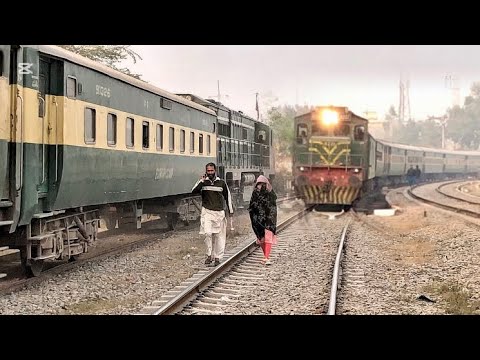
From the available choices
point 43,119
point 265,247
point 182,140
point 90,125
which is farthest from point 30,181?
point 182,140

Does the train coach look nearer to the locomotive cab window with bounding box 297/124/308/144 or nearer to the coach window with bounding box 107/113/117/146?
the locomotive cab window with bounding box 297/124/308/144

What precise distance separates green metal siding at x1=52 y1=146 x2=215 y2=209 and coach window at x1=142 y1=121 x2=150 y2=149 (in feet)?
0.67

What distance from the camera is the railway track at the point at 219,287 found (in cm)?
803

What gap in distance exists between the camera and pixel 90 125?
1031cm

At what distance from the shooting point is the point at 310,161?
2141cm

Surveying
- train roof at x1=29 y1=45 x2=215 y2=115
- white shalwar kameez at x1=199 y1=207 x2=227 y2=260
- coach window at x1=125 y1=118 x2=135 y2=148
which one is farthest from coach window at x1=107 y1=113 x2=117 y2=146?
white shalwar kameez at x1=199 y1=207 x2=227 y2=260

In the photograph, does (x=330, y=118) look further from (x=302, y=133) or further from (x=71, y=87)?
(x=71, y=87)

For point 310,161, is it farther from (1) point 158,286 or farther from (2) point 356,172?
(1) point 158,286

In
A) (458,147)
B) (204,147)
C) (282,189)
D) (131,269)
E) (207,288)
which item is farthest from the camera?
(458,147)

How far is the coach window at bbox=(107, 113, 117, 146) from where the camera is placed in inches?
434

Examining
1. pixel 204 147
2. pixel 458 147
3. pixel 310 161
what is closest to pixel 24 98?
pixel 204 147

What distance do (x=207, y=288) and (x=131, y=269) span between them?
224cm

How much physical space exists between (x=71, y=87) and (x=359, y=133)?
13.6m

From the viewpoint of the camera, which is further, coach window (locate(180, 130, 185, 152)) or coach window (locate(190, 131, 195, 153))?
coach window (locate(190, 131, 195, 153))
